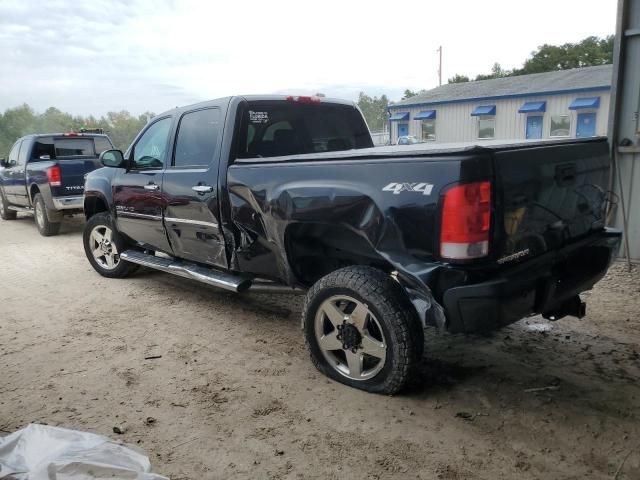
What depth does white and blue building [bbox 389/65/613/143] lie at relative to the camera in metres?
20.4

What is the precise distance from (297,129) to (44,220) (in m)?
6.93

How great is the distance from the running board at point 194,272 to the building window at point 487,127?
2081 centimetres

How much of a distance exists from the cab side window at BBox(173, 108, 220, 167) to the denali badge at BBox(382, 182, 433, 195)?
189 centimetres

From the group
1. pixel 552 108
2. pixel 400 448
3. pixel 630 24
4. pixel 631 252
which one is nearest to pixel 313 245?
pixel 400 448

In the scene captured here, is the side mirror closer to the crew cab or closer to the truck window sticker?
the truck window sticker

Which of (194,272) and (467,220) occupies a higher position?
(467,220)

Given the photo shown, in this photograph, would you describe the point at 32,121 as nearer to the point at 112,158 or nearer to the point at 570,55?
the point at 112,158

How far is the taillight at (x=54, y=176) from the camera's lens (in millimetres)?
8898

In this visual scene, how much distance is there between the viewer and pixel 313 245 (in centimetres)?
364

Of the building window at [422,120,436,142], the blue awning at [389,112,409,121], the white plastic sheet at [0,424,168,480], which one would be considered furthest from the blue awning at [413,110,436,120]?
the white plastic sheet at [0,424,168,480]

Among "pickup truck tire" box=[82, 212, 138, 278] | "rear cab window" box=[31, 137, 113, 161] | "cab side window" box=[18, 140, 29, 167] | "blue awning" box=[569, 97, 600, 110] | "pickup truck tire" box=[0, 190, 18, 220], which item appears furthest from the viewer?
"blue awning" box=[569, 97, 600, 110]

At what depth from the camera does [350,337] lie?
124 inches

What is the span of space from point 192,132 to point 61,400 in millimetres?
2445

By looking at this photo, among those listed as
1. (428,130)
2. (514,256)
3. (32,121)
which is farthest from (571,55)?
(514,256)
